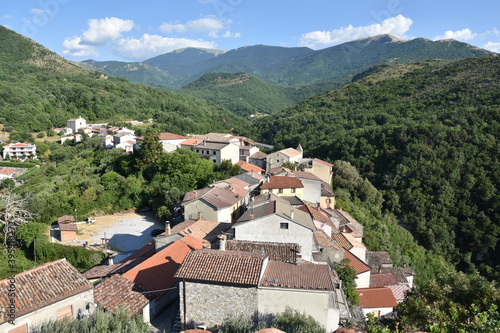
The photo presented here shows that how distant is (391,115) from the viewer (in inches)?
3078

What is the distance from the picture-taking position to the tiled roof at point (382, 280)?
2274cm

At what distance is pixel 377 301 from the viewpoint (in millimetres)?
20078

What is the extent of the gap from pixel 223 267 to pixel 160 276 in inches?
167

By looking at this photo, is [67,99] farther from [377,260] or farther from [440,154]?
[377,260]

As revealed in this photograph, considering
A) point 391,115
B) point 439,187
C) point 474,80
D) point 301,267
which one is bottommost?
point 439,187

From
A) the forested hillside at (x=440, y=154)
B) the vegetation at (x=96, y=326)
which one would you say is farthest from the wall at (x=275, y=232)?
the forested hillside at (x=440, y=154)

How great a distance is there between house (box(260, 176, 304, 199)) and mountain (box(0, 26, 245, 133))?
47530mm

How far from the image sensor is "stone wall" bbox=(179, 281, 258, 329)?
11.7 m

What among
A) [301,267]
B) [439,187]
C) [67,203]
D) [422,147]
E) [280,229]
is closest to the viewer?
[301,267]

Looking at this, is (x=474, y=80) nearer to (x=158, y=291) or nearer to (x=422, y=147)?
(x=422, y=147)

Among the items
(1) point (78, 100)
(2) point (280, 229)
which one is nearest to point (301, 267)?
(2) point (280, 229)

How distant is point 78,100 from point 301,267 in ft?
311

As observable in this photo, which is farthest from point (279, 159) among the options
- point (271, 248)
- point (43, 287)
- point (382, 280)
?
point (43, 287)

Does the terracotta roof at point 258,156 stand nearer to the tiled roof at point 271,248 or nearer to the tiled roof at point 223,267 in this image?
the tiled roof at point 271,248
